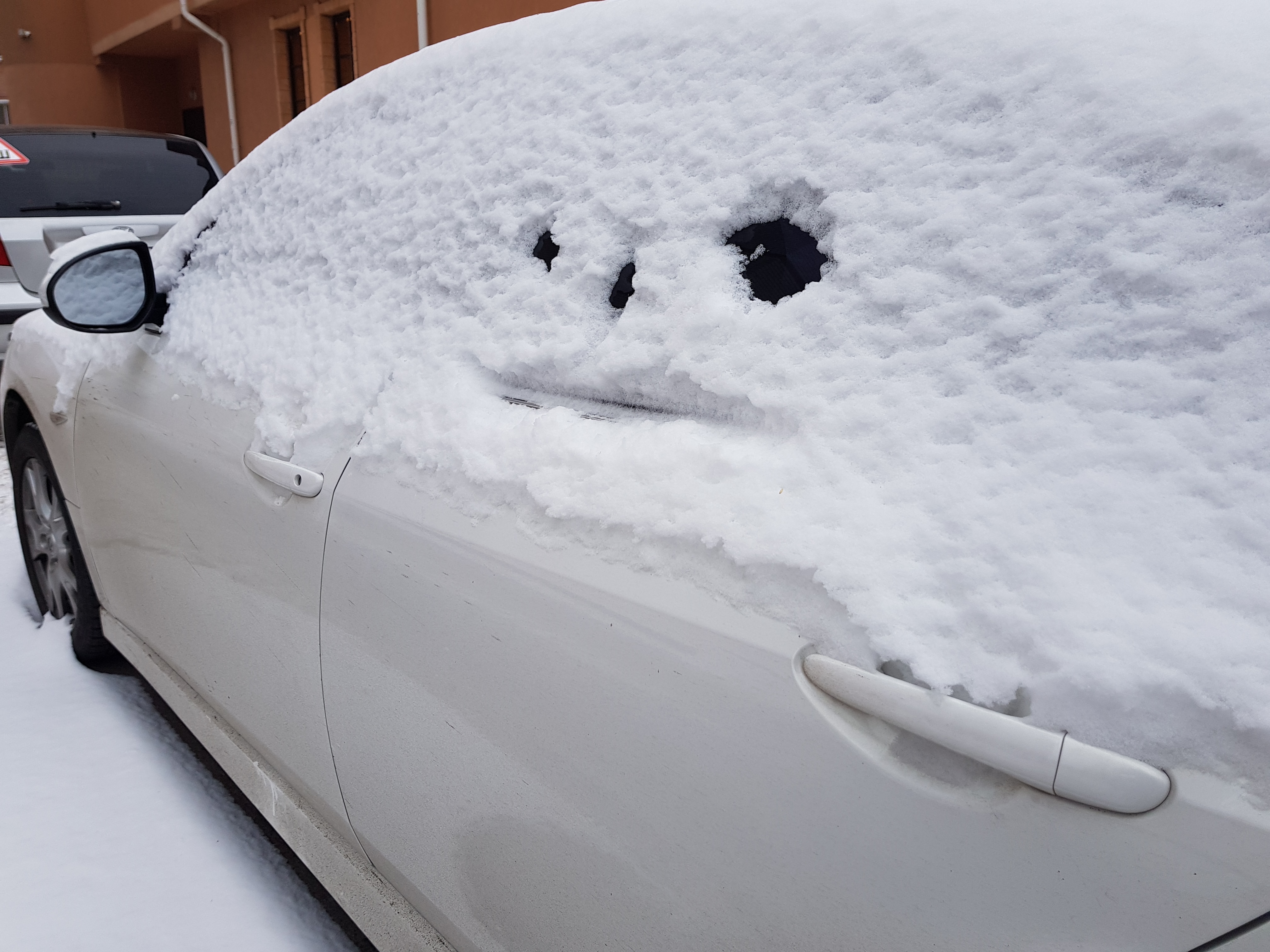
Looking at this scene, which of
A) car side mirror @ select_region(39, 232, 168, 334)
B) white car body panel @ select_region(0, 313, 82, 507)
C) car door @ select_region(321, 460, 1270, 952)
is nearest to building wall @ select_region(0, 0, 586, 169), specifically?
white car body panel @ select_region(0, 313, 82, 507)

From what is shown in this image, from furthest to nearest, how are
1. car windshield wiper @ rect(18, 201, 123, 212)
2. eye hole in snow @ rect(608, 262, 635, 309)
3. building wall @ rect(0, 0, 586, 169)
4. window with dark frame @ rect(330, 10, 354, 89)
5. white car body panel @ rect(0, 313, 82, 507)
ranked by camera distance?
1. window with dark frame @ rect(330, 10, 354, 89)
2. building wall @ rect(0, 0, 586, 169)
3. car windshield wiper @ rect(18, 201, 123, 212)
4. white car body panel @ rect(0, 313, 82, 507)
5. eye hole in snow @ rect(608, 262, 635, 309)

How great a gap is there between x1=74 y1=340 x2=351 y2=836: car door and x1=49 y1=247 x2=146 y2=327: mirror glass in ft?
0.28

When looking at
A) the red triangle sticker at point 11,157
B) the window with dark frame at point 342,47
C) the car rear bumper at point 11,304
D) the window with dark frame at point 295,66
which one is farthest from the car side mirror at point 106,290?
the window with dark frame at point 295,66

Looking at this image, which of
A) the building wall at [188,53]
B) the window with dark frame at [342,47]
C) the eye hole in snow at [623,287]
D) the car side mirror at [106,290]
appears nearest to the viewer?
the eye hole in snow at [623,287]

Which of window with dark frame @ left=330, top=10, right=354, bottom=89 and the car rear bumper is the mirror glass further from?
window with dark frame @ left=330, top=10, right=354, bottom=89

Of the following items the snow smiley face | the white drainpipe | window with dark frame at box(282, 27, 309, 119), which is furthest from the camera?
the white drainpipe

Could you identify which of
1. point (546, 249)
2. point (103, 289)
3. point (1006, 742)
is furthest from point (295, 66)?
point (1006, 742)

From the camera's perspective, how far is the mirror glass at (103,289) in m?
1.90

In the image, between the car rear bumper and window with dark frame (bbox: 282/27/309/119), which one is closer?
the car rear bumper

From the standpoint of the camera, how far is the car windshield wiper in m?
5.39

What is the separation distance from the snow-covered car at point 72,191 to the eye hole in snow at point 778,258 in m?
5.31

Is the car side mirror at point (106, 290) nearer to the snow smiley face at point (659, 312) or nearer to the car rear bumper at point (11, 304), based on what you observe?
the snow smiley face at point (659, 312)

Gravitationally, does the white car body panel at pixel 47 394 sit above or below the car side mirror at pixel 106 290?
below

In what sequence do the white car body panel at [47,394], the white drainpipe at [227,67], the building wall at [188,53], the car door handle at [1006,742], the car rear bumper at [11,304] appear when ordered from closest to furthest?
the car door handle at [1006,742] → the white car body panel at [47,394] → the car rear bumper at [11,304] → the building wall at [188,53] → the white drainpipe at [227,67]
